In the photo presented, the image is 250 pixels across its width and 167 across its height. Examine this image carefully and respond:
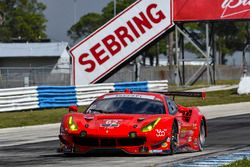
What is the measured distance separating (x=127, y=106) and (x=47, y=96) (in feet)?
58.4

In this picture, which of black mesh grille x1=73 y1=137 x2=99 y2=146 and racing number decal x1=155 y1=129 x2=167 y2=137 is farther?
racing number decal x1=155 y1=129 x2=167 y2=137

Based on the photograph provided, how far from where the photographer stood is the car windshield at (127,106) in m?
13.6

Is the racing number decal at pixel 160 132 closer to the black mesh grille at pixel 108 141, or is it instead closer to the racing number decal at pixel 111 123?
the black mesh grille at pixel 108 141

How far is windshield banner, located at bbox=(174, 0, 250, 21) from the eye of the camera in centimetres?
4272

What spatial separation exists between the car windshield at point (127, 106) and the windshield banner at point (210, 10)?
96.9ft

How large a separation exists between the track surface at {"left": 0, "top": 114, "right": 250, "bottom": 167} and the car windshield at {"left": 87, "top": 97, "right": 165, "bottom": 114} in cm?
82

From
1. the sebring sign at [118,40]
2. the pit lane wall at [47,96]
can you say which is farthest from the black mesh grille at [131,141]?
the sebring sign at [118,40]

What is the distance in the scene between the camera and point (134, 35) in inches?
1622

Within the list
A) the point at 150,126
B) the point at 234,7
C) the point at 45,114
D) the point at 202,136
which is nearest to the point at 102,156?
the point at 150,126

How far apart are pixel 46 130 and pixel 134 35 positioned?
64.1ft

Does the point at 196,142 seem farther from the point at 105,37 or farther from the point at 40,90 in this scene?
the point at 105,37

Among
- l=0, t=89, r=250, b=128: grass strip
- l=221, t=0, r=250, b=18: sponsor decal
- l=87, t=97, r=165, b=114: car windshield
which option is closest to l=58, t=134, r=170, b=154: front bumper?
l=87, t=97, r=165, b=114: car windshield

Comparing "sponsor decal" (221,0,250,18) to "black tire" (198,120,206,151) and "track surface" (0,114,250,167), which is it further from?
"black tire" (198,120,206,151)

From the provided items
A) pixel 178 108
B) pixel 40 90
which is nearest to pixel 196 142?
pixel 178 108
